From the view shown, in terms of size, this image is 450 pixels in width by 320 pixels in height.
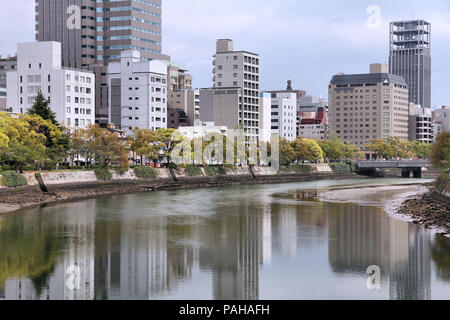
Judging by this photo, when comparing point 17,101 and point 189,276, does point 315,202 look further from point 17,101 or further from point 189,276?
point 17,101

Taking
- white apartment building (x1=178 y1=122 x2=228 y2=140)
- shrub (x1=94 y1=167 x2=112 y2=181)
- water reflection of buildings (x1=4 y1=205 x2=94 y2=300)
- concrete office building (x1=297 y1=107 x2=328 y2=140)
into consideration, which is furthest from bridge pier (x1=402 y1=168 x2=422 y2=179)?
water reflection of buildings (x1=4 y1=205 x2=94 y2=300)

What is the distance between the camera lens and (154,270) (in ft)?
102

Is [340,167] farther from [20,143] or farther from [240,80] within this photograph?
[20,143]

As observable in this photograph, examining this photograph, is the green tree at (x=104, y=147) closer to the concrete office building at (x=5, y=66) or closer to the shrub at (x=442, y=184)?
the shrub at (x=442, y=184)

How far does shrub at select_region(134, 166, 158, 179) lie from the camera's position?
269ft

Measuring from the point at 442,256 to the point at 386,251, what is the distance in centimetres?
306

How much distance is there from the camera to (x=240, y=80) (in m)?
137

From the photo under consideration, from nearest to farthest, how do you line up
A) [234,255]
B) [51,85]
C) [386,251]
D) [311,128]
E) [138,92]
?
[234,255] < [386,251] < [51,85] < [138,92] < [311,128]

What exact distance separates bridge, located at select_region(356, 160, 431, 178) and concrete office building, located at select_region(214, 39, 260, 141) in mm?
23869

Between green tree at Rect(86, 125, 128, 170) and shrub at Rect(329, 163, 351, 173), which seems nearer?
green tree at Rect(86, 125, 128, 170)

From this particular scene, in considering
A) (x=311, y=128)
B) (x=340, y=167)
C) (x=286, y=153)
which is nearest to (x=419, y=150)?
(x=340, y=167)

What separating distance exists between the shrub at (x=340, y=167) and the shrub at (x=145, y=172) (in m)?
52.7

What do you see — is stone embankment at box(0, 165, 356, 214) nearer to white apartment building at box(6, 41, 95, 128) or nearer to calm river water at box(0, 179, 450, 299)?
calm river water at box(0, 179, 450, 299)

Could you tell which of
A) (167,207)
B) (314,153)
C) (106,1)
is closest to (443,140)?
(167,207)
